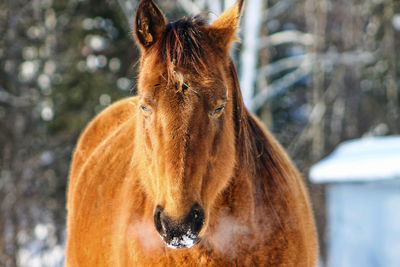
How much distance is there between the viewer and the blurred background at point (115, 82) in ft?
36.6

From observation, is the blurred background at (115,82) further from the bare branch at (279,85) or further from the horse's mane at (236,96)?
the horse's mane at (236,96)

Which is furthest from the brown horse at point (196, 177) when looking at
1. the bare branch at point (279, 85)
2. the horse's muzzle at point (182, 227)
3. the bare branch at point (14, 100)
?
the bare branch at point (14, 100)

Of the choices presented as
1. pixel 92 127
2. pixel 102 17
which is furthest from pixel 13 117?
pixel 92 127

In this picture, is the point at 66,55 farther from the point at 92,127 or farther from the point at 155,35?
the point at 155,35

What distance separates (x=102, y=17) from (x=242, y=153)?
469 inches

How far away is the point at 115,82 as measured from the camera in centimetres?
1265

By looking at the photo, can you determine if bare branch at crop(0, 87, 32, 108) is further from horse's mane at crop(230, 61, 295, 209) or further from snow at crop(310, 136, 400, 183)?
horse's mane at crop(230, 61, 295, 209)

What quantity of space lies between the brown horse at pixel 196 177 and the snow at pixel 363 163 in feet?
15.3

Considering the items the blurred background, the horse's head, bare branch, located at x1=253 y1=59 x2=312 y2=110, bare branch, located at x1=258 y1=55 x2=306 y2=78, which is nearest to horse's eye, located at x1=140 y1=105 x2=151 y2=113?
the horse's head

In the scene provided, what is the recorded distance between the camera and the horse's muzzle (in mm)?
1744

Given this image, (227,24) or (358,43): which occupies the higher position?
(227,24)

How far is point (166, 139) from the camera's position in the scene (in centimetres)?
191

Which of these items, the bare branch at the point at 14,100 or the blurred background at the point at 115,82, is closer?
the blurred background at the point at 115,82

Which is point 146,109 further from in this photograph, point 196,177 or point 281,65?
point 281,65
